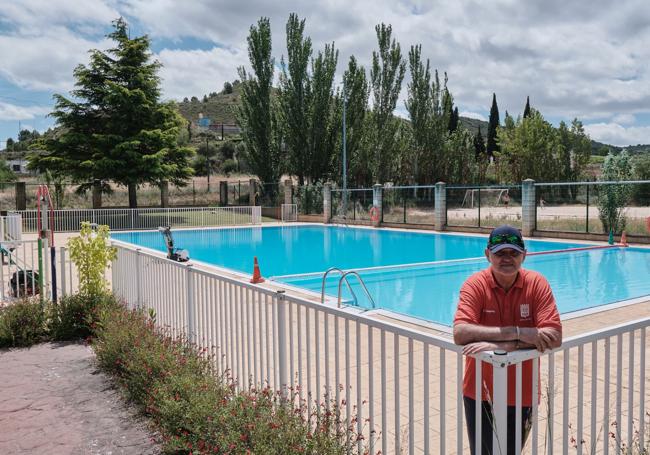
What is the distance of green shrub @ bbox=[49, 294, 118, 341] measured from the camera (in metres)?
6.57

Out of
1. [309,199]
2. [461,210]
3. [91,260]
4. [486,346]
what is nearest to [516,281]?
[486,346]

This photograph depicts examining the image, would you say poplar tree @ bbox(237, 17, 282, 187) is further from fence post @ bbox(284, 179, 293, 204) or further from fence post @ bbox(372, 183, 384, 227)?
fence post @ bbox(372, 183, 384, 227)

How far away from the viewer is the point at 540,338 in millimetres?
2283

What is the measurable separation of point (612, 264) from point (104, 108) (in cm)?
2879

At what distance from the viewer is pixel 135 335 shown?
487 centimetres

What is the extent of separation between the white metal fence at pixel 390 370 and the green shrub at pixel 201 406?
0.14m

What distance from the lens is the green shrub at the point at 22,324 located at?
6336 millimetres

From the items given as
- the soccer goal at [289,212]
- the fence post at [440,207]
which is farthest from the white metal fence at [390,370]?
the soccer goal at [289,212]

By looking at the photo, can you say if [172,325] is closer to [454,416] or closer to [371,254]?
[454,416]

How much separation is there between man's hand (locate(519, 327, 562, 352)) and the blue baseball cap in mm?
419

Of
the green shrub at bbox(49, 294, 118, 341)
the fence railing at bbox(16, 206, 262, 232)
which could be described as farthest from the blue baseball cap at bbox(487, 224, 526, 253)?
the fence railing at bbox(16, 206, 262, 232)

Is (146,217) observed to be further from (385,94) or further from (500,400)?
(500,400)

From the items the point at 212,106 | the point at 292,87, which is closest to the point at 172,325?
the point at 292,87

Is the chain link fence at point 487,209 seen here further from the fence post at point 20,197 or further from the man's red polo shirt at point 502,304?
the fence post at point 20,197
